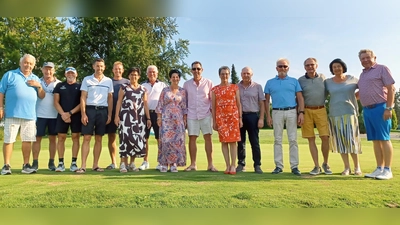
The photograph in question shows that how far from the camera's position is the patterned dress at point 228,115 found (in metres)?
5.08

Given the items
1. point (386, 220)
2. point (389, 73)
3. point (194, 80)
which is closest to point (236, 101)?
point (194, 80)

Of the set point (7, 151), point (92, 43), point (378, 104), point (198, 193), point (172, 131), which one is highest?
point (92, 43)

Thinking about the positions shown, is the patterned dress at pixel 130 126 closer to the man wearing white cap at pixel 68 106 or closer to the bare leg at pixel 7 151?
the man wearing white cap at pixel 68 106

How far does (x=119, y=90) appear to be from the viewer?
211 inches

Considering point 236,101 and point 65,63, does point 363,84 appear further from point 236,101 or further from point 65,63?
point 65,63

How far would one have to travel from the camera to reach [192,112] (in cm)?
544

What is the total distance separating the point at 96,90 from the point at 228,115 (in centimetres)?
218

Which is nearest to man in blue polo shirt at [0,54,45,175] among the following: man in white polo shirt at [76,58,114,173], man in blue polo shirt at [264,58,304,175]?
man in white polo shirt at [76,58,114,173]

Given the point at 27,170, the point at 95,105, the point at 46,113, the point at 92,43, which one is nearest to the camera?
the point at 27,170

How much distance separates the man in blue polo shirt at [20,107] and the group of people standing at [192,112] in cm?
1

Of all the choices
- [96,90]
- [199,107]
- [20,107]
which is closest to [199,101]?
[199,107]

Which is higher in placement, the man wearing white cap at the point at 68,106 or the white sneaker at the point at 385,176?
the man wearing white cap at the point at 68,106

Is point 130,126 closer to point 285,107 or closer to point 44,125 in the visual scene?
point 44,125

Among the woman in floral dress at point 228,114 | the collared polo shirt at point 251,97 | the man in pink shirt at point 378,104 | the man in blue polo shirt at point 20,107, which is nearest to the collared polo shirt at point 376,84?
the man in pink shirt at point 378,104
